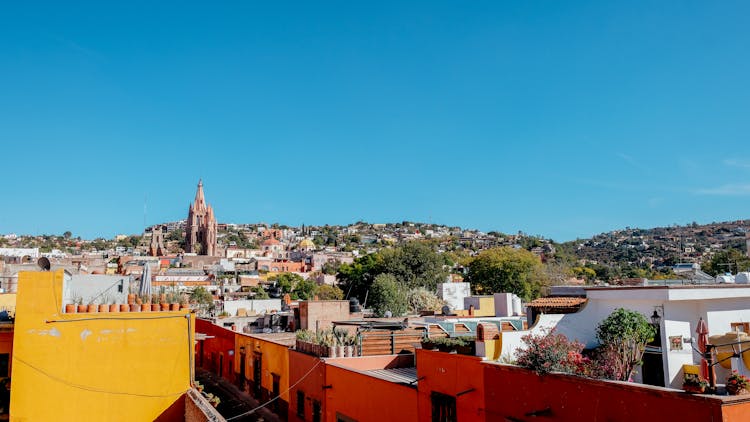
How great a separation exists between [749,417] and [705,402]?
0.44 meters

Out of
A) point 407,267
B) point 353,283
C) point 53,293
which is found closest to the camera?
point 53,293

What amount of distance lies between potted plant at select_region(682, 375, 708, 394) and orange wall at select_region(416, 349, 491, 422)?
3.85 meters

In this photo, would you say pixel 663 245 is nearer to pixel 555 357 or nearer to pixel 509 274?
pixel 509 274

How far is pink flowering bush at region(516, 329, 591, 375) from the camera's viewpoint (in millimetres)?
8305

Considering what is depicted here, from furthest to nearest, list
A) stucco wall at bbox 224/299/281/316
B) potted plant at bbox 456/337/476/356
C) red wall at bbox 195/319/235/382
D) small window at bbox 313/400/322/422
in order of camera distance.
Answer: stucco wall at bbox 224/299/281/316 < red wall at bbox 195/319/235/382 < small window at bbox 313/400/322/422 < potted plant at bbox 456/337/476/356

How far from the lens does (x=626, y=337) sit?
8586mm

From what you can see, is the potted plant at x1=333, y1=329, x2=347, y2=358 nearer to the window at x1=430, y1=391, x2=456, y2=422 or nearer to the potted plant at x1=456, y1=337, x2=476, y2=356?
the window at x1=430, y1=391, x2=456, y2=422

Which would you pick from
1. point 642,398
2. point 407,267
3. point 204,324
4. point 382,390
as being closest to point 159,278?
point 407,267

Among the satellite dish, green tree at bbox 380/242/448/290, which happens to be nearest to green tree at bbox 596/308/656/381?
the satellite dish

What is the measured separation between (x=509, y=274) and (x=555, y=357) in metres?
54.4

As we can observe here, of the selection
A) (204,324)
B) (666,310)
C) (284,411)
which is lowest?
(284,411)

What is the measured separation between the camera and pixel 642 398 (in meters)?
7.00

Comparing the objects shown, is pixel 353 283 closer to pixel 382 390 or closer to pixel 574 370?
pixel 382 390

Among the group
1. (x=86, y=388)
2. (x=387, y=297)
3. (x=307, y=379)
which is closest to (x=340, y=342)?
(x=307, y=379)
